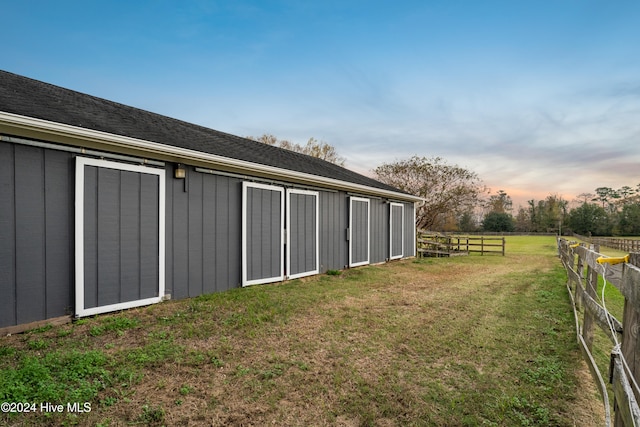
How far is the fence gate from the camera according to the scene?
13.2 ft

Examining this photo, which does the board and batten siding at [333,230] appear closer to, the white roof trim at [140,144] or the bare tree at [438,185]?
the white roof trim at [140,144]

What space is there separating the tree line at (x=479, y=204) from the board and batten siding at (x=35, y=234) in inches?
511

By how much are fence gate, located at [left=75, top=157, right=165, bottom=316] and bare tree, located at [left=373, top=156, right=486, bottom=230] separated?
20.8 m

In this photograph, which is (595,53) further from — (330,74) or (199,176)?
(199,176)

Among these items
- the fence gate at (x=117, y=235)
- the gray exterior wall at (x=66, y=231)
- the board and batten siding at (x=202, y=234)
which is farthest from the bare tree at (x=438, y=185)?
the fence gate at (x=117, y=235)

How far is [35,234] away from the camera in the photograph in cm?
368

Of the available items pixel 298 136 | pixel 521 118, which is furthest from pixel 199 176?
pixel 298 136

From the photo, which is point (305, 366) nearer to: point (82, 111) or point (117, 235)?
point (117, 235)

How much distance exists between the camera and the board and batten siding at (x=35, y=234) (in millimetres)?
3488

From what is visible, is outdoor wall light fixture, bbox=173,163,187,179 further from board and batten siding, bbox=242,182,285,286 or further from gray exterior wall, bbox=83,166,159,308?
board and batten siding, bbox=242,182,285,286

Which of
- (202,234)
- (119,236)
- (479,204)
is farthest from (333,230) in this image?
(479,204)

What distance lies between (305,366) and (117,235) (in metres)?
3.31

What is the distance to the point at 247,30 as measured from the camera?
1045 centimetres

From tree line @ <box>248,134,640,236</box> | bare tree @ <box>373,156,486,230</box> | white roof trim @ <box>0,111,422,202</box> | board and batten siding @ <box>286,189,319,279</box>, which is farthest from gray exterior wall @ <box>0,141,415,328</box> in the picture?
bare tree @ <box>373,156,486,230</box>
